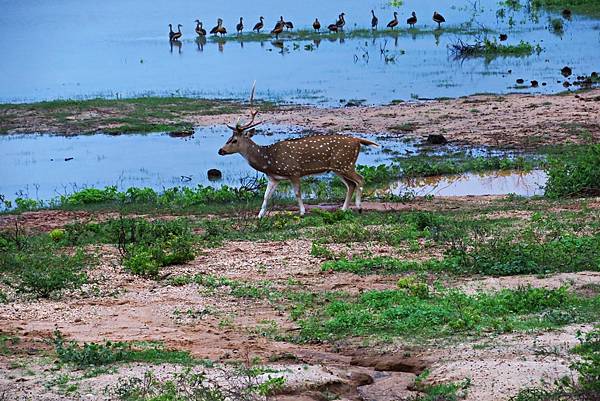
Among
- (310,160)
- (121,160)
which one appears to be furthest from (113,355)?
(121,160)

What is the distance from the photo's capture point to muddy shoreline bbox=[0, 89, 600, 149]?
2405 cm

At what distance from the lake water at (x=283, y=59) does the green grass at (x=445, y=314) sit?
60.8 ft

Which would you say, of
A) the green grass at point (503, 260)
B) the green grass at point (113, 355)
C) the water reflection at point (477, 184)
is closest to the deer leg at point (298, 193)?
the water reflection at point (477, 184)

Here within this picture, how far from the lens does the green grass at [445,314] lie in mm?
10359

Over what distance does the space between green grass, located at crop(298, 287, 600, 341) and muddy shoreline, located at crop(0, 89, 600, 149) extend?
11.9m

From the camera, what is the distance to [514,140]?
23.4 meters

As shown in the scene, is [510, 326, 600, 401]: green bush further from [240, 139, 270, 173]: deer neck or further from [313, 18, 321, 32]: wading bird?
[313, 18, 321, 32]: wading bird

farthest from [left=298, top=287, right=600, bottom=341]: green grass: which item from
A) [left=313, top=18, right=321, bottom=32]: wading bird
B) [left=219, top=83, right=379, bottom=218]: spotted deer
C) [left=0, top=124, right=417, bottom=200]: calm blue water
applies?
[left=313, top=18, right=321, bottom=32]: wading bird

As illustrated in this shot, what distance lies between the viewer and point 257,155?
17609 mm

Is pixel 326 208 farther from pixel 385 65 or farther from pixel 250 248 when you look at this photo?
pixel 385 65

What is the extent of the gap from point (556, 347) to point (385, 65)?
2846 cm

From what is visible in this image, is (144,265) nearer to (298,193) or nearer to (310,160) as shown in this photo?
(298,193)

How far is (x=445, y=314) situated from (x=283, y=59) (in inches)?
1182

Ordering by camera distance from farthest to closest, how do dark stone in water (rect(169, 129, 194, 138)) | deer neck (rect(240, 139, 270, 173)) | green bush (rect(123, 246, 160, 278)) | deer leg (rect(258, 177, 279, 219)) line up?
dark stone in water (rect(169, 129, 194, 138)), deer neck (rect(240, 139, 270, 173)), deer leg (rect(258, 177, 279, 219)), green bush (rect(123, 246, 160, 278))
